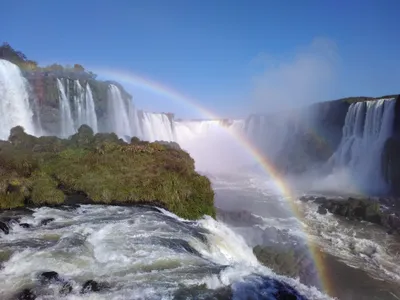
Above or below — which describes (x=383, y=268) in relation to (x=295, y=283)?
below

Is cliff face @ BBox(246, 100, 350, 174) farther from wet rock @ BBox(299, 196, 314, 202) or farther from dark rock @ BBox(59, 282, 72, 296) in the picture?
dark rock @ BBox(59, 282, 72, 296)

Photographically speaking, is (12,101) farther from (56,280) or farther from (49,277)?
(56,280)

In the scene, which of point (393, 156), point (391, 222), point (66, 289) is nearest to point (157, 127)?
point (393, 156)

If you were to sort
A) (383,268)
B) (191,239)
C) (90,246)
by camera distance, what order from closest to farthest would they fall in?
(90,246) → (191,239) → (383,268)

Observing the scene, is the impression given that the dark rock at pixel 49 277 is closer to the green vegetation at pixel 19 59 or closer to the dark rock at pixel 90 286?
the dark rock at pixel 90 286

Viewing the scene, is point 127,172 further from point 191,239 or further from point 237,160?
point 237,160

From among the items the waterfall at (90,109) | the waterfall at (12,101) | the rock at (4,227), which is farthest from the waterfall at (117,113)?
the rock at (4,227)

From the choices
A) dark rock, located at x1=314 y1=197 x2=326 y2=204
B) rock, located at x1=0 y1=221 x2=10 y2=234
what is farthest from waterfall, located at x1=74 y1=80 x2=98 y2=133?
rock, located at x1=0 y1=221 x2=10 y2=234

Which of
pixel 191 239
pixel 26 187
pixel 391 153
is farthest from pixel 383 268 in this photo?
pixel 391 153
